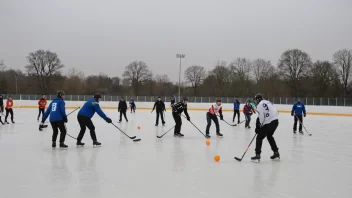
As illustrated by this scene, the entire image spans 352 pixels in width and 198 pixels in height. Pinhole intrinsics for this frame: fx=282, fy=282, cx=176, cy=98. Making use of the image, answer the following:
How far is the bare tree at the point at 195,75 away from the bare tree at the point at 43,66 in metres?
21.2

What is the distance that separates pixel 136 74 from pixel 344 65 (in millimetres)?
29908

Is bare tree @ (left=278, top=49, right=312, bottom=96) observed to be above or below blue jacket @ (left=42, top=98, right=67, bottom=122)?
above

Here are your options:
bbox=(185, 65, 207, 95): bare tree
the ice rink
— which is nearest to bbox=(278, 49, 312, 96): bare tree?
bbox=(185, 65, 207, 95): bare tree

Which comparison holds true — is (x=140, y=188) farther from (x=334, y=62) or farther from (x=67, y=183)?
(x=334, y=62)

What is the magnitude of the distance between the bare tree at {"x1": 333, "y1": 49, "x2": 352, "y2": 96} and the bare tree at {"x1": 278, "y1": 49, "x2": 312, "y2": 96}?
3.45 m

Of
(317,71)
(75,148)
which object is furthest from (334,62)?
(75,148)

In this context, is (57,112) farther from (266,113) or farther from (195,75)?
(195,75)

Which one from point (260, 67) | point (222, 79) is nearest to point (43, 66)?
point (222, 79)

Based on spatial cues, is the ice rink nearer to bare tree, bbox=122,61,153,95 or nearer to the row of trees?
the row of trees

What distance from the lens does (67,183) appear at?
386 centimetres

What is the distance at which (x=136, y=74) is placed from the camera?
153 ft

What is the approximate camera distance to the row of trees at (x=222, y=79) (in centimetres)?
3553

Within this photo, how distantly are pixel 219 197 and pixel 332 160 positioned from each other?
3568 millimetres

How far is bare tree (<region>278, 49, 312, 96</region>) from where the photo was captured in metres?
37.7
